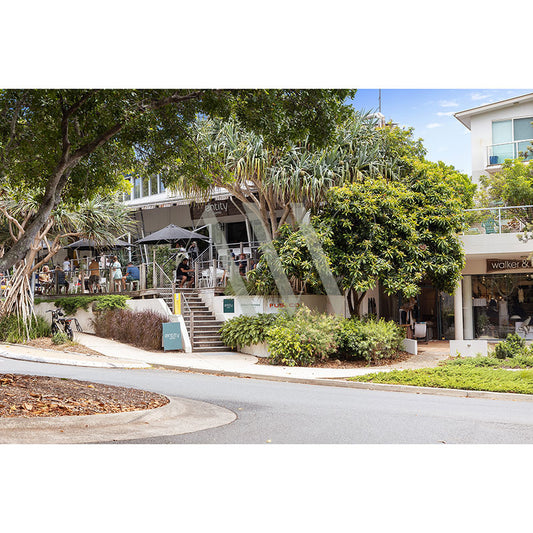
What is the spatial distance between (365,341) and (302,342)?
1.73 m

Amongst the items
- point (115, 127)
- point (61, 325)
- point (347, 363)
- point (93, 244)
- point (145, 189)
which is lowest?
point (347, 363)

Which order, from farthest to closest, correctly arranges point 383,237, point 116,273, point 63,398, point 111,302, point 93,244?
1. point 93,244
2. point 116,273
3. point 111,302
4. point 383,237
5. point 63,398

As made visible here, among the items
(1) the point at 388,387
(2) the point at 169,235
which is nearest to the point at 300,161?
(2) the point at 169,235

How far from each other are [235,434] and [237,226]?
18332mm

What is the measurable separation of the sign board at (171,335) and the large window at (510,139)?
15.1 meters

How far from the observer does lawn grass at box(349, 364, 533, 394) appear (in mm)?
11828

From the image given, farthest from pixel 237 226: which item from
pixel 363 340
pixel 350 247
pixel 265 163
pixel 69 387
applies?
pixel 69 387

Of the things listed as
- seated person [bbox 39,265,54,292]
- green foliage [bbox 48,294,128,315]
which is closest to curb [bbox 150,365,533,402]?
green foliage [bbox 48,294,128,315]

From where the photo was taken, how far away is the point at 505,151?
83.2 feet

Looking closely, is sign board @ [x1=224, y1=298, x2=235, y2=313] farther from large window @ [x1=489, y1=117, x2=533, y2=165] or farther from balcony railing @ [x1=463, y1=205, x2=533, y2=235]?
large window @ [x1=489, y1=117, x2=533, y2=165]

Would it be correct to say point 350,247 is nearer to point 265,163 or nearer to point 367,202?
point 367,202

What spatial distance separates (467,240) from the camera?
820 inches

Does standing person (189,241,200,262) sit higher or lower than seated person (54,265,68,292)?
higher

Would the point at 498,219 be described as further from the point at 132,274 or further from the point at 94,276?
the point at 94,276
